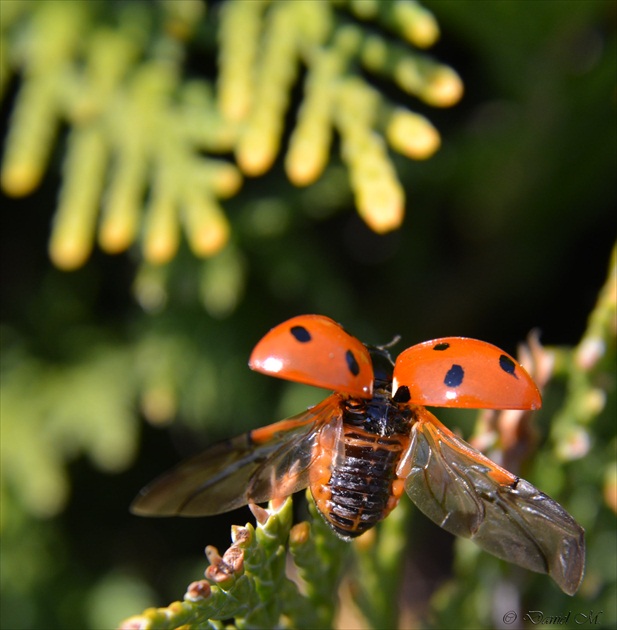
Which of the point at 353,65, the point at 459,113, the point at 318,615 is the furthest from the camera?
the point at 459,113

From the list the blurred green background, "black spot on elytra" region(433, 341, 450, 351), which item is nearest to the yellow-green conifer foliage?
the blurred green background

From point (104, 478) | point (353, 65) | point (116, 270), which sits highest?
point (353, 65)

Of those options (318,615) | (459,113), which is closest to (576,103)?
(459,113)

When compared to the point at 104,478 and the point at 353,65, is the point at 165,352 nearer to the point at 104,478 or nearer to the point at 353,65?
the point at 104,478

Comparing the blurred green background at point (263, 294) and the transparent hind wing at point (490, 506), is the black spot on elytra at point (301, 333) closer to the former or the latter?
the transparent hind wing at point (490, 506)

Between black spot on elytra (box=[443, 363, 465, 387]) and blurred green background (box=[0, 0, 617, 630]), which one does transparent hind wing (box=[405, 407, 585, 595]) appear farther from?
blurred green background (box=[0, 0, 617, 630])

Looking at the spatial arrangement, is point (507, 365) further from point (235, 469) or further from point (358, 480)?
point (235, 469)
